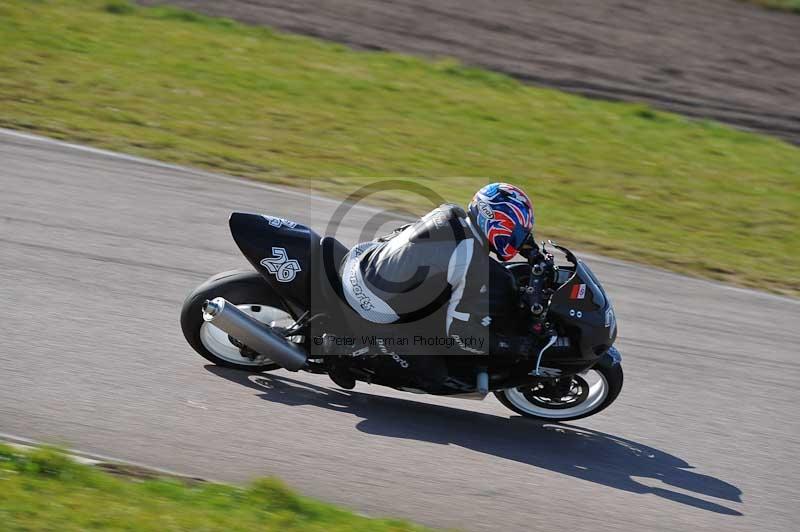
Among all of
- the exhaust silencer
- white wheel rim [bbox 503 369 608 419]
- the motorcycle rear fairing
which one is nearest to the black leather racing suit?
the motorcycle rear fairing

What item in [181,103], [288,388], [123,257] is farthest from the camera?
[181,103]

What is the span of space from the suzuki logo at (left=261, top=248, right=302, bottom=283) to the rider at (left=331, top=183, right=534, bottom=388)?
0.35 meters

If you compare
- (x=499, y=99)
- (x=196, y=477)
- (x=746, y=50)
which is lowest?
(x=196, y=477)

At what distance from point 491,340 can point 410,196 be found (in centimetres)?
507

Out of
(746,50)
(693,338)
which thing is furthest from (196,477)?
(746,50)

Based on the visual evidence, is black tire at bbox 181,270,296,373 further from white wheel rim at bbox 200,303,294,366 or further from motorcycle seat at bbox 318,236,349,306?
motorcycle seat at bbox 318,236,349,306

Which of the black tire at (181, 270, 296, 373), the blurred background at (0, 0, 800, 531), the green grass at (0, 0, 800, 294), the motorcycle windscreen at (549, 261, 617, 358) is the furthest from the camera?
the green grass at (0, 0, 800, 294)

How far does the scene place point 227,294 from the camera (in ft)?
21.4

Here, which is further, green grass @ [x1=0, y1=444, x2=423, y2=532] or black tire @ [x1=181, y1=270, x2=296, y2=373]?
black tire @ [x1=181, y1=270, x2=296, y2=373]

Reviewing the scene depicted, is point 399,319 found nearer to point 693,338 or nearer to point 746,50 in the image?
point 693,338

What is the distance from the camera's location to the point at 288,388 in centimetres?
658

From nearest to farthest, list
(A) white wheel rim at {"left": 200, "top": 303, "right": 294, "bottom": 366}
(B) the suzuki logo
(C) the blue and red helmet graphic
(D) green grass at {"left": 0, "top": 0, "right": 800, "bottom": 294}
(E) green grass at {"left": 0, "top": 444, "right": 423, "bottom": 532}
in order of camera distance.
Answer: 1. (E) green grass at {"left": 0, "top": 444, "right": 423, "bottom": 532}
2. (C) the blue and red helmet graphic
3. (B) the suzuki logo
4. (A) white wheel rim at {"left": 200, "top": 303, "right": 294, "bottom": 366}
5. (D) green grass at {"left": 0, "top": 0, "right": 800, "bottom": 294}

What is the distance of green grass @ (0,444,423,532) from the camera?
4.39 m

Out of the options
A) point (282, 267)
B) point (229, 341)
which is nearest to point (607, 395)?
point (282, 267)
